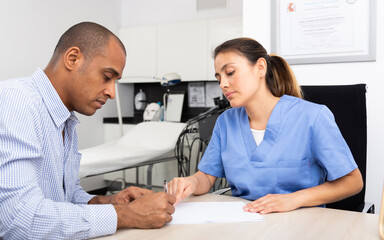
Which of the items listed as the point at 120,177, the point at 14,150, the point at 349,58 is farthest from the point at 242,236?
the point at 120,177

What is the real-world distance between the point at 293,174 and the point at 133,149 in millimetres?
1966

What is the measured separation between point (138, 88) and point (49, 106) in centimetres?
357

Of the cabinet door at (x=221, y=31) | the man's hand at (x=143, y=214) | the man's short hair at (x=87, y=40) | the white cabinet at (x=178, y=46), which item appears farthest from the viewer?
the white cabinet at (x=178, y=46)

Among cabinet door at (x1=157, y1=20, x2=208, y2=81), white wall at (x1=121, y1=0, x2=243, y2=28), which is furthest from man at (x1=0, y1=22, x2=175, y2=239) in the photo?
white wall at (x1=121, y1=0, x2=243, y2=28)

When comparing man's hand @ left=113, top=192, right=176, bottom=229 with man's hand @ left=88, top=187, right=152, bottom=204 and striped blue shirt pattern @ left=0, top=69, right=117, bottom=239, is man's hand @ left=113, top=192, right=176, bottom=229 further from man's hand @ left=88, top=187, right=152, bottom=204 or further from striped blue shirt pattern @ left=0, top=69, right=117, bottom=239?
man's hand @ left=88, top=187, right=152, bottom=204

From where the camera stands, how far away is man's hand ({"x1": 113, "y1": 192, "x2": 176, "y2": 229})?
→ 0.85m

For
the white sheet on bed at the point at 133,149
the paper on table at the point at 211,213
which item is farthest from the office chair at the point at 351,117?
the white sheet on bed at the point at 133,149

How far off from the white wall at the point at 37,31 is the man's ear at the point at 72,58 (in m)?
2.39

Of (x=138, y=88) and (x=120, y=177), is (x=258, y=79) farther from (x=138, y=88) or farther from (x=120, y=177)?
(x=138, y=88)

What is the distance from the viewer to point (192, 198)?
1.21 m

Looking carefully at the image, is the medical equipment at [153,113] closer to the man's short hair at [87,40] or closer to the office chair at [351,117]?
the office chair at [351,117]

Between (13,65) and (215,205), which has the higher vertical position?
(13,65)

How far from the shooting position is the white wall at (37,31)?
3.06 m

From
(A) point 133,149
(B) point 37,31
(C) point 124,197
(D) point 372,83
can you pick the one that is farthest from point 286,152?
(B) point 37,31
